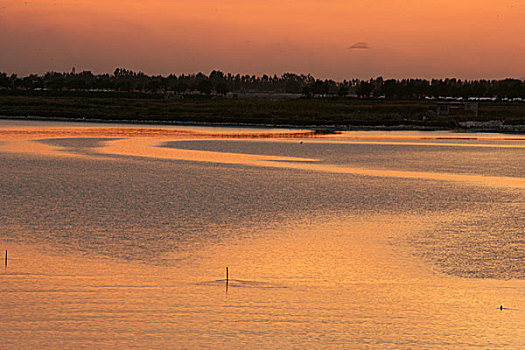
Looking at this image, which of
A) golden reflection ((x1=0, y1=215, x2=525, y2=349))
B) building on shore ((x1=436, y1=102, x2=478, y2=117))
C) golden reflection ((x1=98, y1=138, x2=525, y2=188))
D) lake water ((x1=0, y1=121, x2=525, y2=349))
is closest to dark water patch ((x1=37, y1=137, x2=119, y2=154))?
golden reflection ((x1=98, y1=138, x2=525, y2=188))

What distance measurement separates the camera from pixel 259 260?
1321 cm

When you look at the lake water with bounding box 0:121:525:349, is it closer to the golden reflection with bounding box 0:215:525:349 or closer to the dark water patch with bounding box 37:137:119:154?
the golden reflection with bounding box 0:215:525:349

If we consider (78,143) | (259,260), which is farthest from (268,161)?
(259,260)

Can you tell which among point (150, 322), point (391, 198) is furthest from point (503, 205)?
point (150, 322)

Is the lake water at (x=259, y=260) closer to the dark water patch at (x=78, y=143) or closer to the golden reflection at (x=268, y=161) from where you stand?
the golden reflection at (x=268, y=161)

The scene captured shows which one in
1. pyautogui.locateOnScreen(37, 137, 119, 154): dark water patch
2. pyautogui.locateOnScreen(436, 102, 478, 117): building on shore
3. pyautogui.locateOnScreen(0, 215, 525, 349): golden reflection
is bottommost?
pyautogui.locateOnScreen(37, 137, 119, 154): dark water patch

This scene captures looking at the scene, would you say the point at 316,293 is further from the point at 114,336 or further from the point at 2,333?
the point at 2,333

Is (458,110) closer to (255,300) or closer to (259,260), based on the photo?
(259,260)

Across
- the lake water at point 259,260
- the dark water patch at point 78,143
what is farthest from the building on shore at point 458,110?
the lake water at point 259,260

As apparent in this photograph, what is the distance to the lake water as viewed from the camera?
930 centimetres

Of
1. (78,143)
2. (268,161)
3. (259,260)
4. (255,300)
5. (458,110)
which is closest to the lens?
(255,300)

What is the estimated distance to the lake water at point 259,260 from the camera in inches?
366

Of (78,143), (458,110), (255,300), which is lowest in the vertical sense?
(78,143)

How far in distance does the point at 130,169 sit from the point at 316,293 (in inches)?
772
